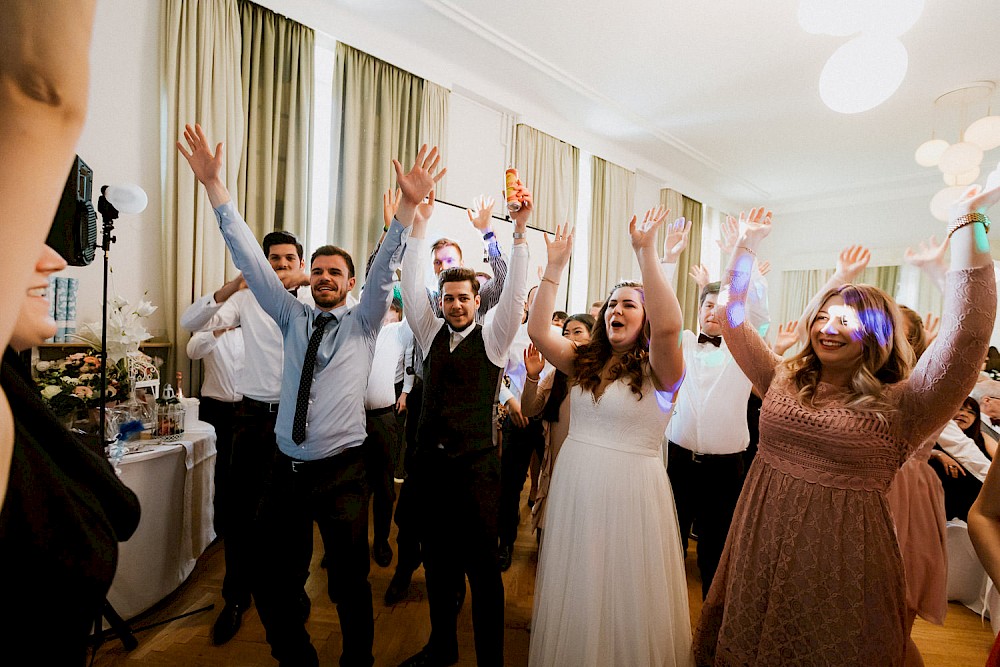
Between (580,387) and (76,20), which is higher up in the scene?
(76,20)

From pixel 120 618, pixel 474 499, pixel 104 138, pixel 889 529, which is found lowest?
pixel 120 618

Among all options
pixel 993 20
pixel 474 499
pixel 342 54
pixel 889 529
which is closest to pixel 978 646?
pixel 889 529

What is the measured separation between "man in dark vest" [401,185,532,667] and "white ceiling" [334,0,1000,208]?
2.58 m

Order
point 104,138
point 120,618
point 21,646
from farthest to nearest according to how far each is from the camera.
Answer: point 104,138
point 120,618
point 21,646

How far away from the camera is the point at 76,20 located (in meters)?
0.28

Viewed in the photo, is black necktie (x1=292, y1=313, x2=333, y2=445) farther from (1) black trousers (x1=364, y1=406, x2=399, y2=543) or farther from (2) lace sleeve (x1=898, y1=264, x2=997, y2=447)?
(2) lace sleeve (x1=898, y1=264, x2=997, y2=447)

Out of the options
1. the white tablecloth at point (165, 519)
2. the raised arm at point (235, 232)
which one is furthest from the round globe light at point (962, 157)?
the white tablecloth at point (165, 519)

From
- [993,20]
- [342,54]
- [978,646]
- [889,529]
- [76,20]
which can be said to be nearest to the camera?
[76,20]

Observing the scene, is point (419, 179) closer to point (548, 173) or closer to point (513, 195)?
point (513, 195)

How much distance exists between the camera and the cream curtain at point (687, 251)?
679 centimetres

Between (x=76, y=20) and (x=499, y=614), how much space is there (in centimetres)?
186

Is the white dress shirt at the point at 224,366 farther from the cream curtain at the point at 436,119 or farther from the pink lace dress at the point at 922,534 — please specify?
the pink lace dress at the point at 922,534

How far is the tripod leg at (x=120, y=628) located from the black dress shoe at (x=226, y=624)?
0.28 metres

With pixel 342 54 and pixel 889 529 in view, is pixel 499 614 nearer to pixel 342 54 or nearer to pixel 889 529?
pixel 889 529
